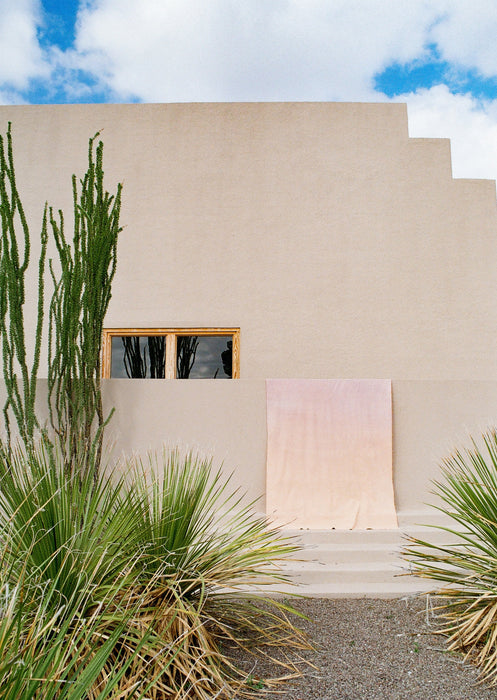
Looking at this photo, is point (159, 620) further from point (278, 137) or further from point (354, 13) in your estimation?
point (354, 13)

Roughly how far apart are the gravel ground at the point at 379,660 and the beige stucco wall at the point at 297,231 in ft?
11.8

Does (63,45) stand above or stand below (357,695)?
above

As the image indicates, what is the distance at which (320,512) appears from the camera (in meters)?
5.68

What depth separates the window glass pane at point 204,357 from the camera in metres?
7.77

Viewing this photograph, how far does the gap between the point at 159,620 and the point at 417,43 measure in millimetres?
9366

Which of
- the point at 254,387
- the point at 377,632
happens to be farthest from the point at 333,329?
the point at 377,632

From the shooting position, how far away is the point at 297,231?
793cm

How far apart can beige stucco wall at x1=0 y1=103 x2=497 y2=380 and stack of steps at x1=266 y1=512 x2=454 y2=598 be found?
8.22ft

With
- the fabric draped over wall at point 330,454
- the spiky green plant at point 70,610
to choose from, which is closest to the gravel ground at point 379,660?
the spiky green plant at point 70,610

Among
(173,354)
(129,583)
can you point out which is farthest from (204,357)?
(129,583)

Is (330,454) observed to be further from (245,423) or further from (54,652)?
(54,652)

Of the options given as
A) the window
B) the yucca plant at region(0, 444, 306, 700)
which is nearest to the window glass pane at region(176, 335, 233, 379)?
the window

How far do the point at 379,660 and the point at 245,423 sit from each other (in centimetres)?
262

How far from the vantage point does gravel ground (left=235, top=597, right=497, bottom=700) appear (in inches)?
127
